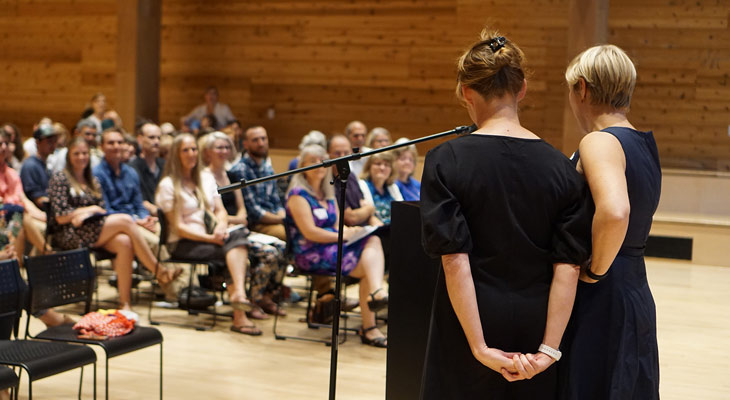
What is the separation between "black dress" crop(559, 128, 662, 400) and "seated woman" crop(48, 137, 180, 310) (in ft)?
12.3

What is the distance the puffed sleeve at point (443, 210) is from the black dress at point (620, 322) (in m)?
0.39

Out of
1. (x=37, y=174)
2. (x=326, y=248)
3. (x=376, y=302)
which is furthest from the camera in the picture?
(x=37, y=174)

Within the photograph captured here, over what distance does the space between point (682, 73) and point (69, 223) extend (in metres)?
7.35

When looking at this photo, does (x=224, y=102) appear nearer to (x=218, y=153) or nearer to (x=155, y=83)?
(x=155, y=83)

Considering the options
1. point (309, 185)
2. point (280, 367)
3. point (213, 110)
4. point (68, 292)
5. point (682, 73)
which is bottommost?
point (280, 367)

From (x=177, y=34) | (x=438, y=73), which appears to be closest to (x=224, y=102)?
(x=177, y=34)

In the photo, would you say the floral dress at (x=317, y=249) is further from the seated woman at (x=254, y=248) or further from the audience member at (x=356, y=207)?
the seated woman at (x=254, y=248)

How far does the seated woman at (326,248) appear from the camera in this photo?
15.3ft

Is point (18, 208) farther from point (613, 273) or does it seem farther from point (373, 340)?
point (613, 273)

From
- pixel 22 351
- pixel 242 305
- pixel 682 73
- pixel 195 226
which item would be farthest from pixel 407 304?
pixel 682 73

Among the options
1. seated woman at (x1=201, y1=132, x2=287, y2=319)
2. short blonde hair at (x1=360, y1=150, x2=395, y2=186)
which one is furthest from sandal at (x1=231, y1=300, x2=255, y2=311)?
short blonde hair at (x1=360, y1=150, x2=395, y2=186)

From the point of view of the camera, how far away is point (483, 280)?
1.82 metres

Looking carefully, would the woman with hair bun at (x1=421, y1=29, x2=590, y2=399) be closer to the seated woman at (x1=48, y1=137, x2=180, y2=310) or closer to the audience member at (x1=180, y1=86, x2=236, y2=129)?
the seated woman at (x1=48, y1=137, x2=180, y2=310)

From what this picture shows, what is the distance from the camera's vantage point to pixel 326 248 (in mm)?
4695
